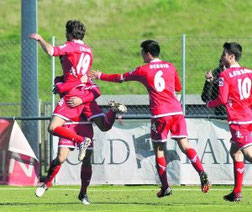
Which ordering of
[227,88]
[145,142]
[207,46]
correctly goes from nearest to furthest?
[227,88] < [145,142] < [207,46]

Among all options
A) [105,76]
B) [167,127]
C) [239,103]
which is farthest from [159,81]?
[239,103]

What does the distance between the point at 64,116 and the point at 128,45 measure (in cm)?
2686

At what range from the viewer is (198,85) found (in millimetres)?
35219

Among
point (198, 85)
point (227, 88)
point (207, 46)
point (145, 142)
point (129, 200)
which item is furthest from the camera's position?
point (207, 46)

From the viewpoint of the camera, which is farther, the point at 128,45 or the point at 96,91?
the point at 128,45

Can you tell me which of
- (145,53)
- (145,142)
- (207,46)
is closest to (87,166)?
(145,53)

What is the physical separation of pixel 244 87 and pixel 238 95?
0.13 m

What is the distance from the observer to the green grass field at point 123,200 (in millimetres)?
13680

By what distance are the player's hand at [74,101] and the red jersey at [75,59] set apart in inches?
11.1

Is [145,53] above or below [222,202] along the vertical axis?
above

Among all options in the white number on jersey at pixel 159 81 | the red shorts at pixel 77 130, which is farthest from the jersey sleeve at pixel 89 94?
the white number on jersey at pixel 159 81

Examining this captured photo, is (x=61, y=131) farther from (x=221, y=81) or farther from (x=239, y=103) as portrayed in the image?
(x=239, y=103)

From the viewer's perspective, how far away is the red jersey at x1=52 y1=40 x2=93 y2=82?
47.2 feet

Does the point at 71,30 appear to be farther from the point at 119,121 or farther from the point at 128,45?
the point at 128,45
